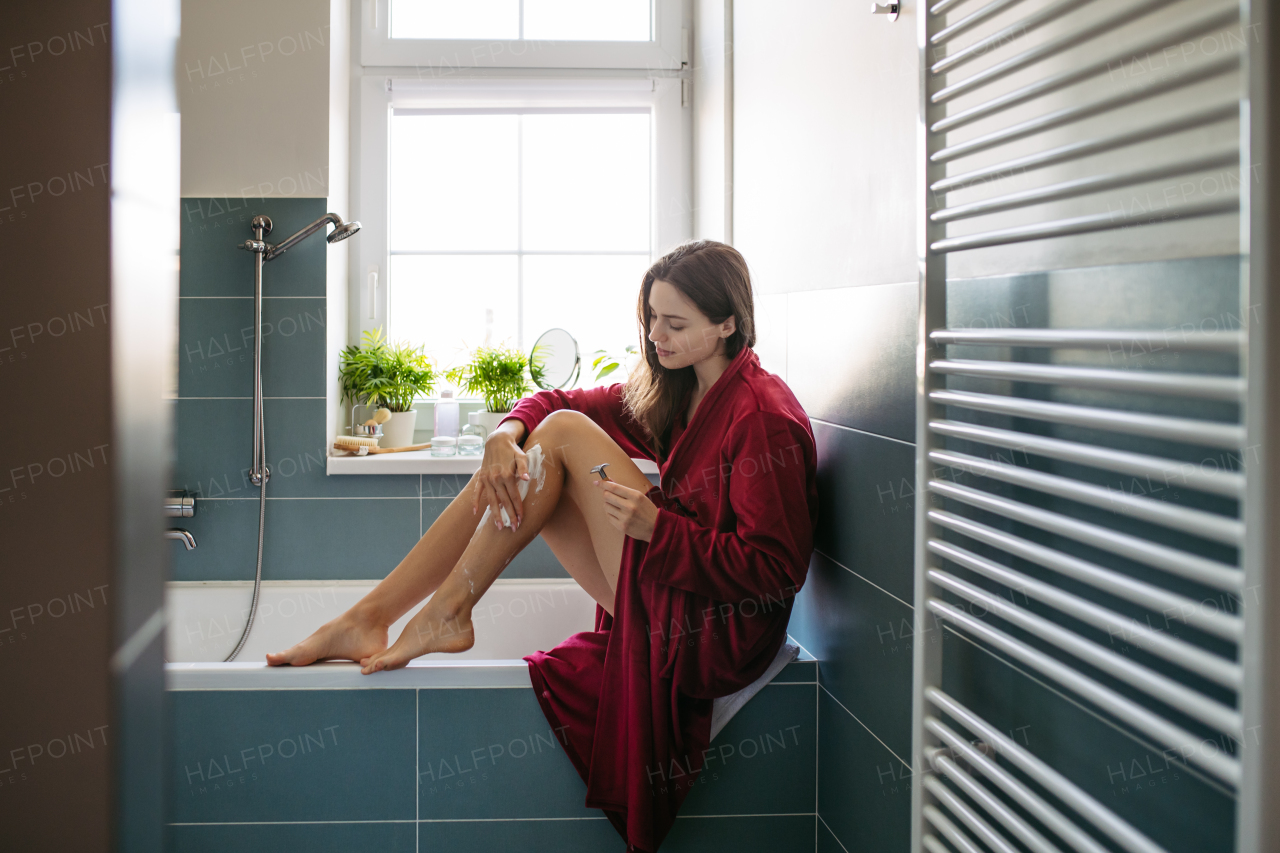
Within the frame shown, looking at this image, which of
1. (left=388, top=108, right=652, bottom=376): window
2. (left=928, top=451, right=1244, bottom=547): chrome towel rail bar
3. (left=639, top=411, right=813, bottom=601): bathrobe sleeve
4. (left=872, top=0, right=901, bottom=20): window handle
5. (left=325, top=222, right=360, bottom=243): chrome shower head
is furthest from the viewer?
(left=388, top=108, right=652, bottom=376): window

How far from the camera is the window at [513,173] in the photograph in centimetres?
267

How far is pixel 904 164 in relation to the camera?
1200 mm

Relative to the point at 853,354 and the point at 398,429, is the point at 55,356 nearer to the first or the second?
the point at 853,354

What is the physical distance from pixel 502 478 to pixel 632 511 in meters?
0.31

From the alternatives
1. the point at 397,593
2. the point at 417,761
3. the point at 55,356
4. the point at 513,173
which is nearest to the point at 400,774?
the point at 417,761

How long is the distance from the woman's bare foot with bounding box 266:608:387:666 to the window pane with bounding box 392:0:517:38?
1845 mm

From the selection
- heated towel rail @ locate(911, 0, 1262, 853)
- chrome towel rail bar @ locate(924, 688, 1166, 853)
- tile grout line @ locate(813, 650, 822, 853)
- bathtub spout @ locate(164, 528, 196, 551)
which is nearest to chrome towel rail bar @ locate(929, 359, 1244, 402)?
heated towel rail @ locate(911, 0, 1262, 853)

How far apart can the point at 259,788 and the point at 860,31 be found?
5.25ft

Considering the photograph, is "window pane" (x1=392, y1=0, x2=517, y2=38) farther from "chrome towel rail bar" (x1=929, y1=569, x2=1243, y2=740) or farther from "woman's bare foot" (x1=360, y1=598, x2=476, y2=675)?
"chrome towel rail bar" (x1=929, y1=569, x2=1243, y2=740)

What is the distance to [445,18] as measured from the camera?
267 cm

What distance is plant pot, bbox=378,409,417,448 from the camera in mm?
2561

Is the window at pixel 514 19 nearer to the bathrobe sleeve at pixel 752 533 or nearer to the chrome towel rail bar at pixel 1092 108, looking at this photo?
the bathrobe sleeve at pixel 752 533

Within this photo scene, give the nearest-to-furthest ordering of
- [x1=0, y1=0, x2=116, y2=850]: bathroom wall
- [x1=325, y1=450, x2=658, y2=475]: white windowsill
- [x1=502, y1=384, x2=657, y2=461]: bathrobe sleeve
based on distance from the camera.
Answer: [x1=0, y1=0, x2=116, y2=850]: bathroom wall → [x1=502, y1=384, x2=657, y2=461]: bathrobe sleeve → [x1=325, y1=450, x2=658, y2=475]: white windowsill

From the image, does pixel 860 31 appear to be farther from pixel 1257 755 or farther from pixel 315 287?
pixel 315 287
